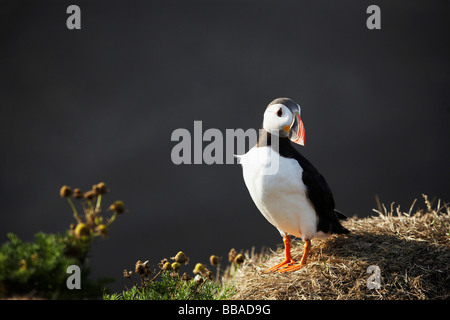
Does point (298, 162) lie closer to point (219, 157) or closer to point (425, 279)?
point (219, 157)

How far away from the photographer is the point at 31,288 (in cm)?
205

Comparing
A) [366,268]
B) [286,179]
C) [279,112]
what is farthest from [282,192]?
[366,268]

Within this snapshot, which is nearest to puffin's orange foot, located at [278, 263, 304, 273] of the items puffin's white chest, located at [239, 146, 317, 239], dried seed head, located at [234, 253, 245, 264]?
puffin's white chest, located at [239, 146, 317, 239]

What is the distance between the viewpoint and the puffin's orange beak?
285cm

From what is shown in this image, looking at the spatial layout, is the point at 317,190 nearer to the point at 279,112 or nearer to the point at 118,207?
the point at 279,112

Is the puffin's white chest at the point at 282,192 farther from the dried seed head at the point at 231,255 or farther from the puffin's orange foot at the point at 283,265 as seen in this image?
the dried seed head at the point at 231,255

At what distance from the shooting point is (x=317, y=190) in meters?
2.98

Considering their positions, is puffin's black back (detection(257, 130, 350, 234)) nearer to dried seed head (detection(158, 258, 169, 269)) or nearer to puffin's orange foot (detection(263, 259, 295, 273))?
puffin's orange foot (detection(263, 259, 295, 273))

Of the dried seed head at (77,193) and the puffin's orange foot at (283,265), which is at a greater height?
the dried seed head at (77,193)

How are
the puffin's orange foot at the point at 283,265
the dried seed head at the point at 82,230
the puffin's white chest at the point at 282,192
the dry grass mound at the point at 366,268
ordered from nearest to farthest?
1. the dried seed head at the point at 82,230
2. the dry grass mound at the point at 366,268
3. the puffin's white chest at the point at 282,192
4. the puffin's orange foot at the point at 283,265

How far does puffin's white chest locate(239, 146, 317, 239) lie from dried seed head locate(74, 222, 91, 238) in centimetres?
119

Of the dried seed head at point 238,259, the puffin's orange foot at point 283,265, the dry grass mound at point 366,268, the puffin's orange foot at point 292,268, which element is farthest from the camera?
the dried seed head at point 238,259

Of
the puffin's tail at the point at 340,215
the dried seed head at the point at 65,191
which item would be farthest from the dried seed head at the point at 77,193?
the puffin's tail at the point at 340,215

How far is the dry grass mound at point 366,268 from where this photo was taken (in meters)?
2.67
